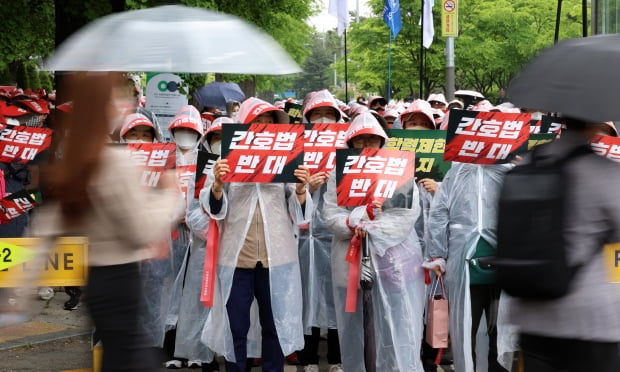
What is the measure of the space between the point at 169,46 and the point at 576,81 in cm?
160

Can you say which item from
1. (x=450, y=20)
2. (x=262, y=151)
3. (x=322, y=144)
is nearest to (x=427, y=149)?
(x=322, y=144)

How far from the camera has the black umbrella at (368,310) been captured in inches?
257

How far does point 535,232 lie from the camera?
11.0 ft

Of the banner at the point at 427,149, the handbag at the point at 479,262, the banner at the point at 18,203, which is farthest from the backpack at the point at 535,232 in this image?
the banner at the point at 18,203

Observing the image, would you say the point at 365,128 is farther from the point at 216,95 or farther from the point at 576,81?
the point at 216,95

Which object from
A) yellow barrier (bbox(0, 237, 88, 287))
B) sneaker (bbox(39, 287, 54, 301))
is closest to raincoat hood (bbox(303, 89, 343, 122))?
yellow barrier (bbox(0, 237, 88, 287))

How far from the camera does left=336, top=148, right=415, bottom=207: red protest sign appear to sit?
643cm

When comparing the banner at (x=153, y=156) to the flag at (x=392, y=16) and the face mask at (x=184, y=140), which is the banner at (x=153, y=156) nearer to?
the face mask at (x=184, y=140)

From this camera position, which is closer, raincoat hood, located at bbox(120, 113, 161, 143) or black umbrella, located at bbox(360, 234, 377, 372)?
black umbrella, located at bbox(360, 234, 377, 372)

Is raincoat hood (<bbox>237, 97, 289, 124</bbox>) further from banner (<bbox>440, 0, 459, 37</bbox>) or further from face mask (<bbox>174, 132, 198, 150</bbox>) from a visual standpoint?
banner (<bbox>440, 0, 459, 37</bbox>)

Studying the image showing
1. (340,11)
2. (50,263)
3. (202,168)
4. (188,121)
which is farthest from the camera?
(340,11)

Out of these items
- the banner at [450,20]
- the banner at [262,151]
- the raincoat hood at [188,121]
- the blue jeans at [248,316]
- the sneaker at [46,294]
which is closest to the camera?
the banner at [262,151]

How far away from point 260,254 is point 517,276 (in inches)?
129

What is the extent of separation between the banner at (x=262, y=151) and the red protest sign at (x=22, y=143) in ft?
10.6
